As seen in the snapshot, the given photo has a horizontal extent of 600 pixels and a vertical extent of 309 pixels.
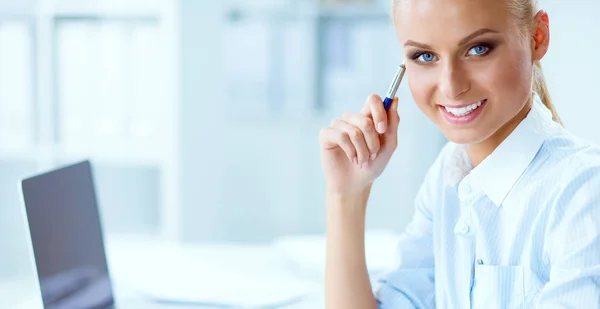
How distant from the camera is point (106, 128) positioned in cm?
320

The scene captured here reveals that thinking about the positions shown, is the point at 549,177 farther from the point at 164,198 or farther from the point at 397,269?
the point at 164,198

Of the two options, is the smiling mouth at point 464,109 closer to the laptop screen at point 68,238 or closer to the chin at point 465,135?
the chin at point 465,135

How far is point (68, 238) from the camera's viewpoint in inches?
49.3

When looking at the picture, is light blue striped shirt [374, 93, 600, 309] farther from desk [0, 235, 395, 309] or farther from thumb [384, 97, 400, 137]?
desk [0, 235, 395, 309]

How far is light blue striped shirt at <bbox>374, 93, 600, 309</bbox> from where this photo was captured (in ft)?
3.19

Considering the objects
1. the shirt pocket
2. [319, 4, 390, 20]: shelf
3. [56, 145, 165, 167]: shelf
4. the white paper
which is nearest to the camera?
the shirt pocket

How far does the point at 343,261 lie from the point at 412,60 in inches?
13.7

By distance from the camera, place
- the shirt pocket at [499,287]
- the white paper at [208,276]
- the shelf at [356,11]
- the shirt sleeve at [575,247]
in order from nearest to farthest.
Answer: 1. the shirt sleeve at [575,247]
2. the shirt pocket at [499,287]
3. the white paper at [208,276]
4. the shelf at [356,11]

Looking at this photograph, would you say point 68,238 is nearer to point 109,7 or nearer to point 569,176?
point 569,176

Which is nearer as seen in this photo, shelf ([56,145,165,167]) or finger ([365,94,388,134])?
finger ([365,94,388,134])

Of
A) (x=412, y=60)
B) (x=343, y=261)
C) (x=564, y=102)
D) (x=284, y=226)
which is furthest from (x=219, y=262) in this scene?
(x=284, y=226)

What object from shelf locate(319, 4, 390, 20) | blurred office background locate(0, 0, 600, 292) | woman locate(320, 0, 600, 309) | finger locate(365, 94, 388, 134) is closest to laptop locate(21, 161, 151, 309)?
woman locate(320, 0, 600, 309)

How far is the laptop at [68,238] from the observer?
1168 mm

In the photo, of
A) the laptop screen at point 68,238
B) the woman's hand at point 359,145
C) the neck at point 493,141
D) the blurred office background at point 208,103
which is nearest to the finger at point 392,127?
the woman's hand at point 359,145
